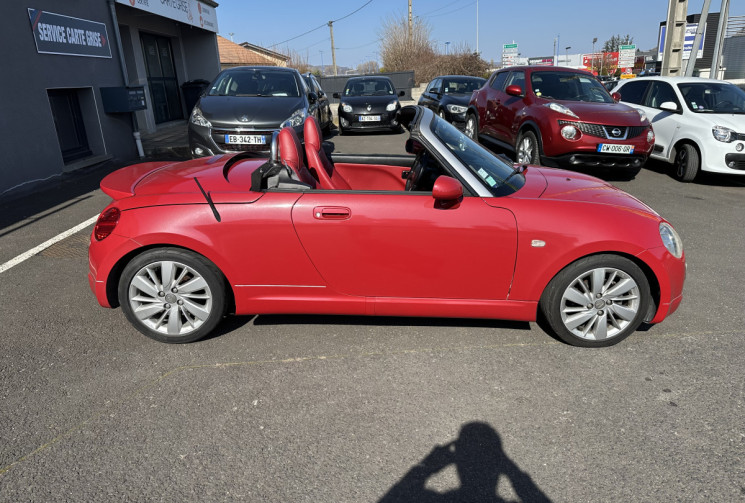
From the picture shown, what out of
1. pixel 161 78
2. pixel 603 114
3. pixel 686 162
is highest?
pixel 161 78

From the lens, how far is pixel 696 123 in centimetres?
834

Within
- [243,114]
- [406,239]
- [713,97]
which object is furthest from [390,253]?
[713,97]

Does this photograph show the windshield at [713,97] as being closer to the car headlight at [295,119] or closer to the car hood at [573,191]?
the car hood at [573,191]

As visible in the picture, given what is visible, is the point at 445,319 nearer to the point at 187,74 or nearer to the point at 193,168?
the point at 193,168

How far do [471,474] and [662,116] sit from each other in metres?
8.91

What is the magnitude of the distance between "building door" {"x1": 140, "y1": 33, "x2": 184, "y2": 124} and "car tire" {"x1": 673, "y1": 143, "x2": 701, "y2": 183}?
14380 millimetres

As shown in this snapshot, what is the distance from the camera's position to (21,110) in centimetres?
791

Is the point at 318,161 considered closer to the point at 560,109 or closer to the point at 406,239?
the point at 406,239

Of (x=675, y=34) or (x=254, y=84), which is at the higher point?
(x=675, y=34)

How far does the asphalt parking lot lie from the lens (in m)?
2.27

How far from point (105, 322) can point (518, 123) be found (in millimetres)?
7283

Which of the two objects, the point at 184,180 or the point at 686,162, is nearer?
the point at 184,180

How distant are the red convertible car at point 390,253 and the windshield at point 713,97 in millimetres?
6859

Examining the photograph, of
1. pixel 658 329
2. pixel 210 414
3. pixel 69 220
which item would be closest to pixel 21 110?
pixel 69 220
